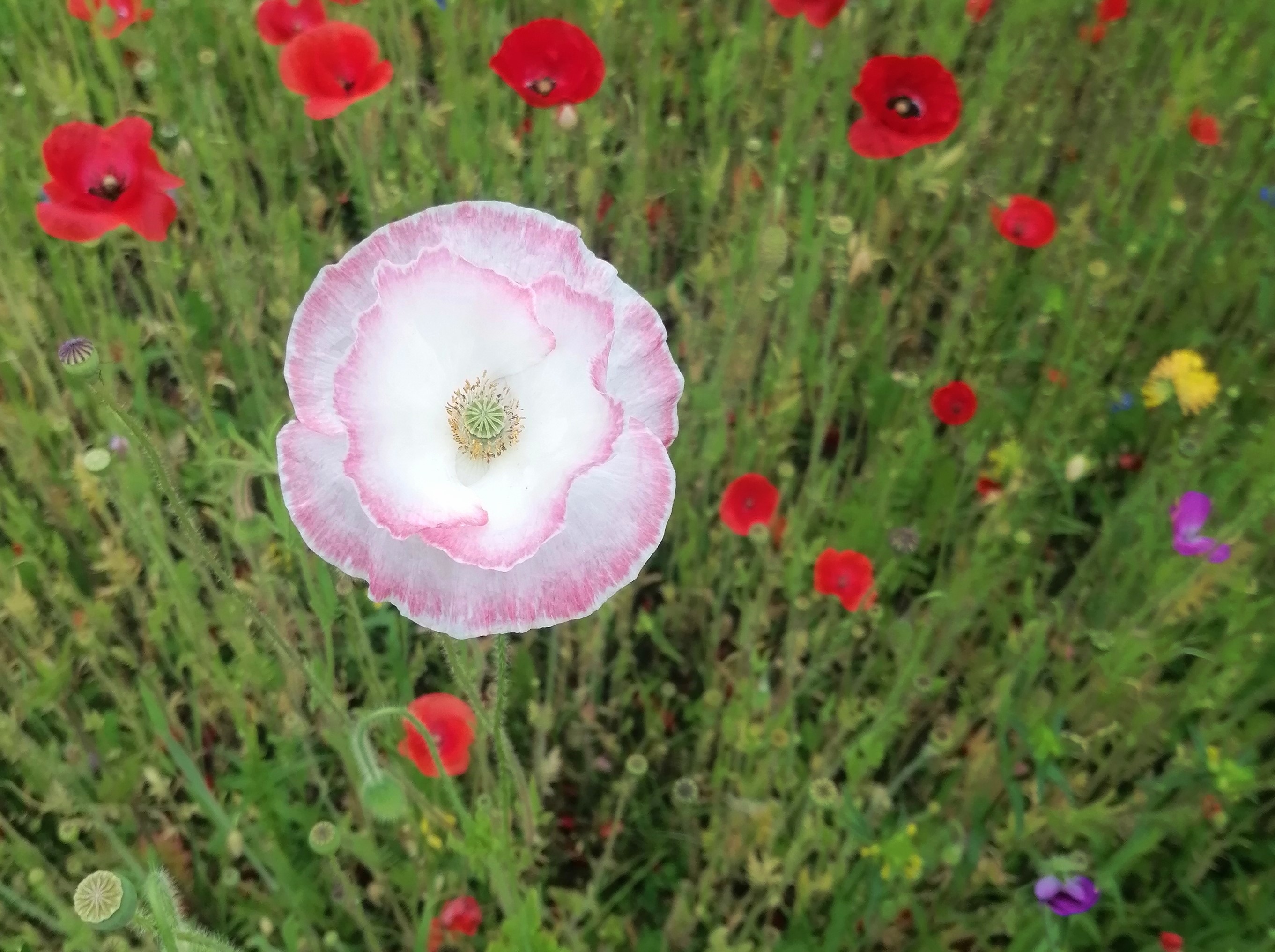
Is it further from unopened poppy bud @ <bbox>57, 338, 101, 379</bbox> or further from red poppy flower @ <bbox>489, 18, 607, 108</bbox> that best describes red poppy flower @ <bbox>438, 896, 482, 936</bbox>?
red poppy flower @ <bbox>489, 18, 607, 108</bbox>

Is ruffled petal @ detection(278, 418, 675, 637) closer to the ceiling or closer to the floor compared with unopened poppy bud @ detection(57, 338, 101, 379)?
Result: closer to the floor

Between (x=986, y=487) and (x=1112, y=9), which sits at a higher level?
(x=1112, y=9)

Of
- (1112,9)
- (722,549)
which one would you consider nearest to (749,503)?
(722,549)

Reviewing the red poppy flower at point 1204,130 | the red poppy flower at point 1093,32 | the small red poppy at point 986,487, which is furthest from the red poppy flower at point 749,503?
the red poppy flower at point 1093,32

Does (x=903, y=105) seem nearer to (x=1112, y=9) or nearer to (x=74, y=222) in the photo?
(x=1112, y=9)

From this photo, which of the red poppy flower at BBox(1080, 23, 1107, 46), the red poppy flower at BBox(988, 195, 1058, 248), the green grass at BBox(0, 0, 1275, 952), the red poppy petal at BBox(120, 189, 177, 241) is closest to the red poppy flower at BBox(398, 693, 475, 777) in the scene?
the green grass at BBox(0, 0, 1275, 952)

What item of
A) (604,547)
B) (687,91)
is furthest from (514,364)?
(687,91)

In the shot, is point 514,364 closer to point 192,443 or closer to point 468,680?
Result: point 468,680
